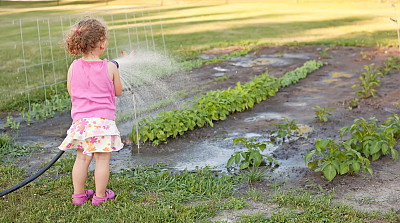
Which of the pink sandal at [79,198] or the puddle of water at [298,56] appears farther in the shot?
the puddle of water at [298,56]

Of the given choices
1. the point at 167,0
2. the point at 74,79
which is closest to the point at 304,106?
the point at 74,79

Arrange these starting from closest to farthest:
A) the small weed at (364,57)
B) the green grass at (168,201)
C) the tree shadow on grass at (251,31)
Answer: the green grass at (168,201)
the small weed at (364,57)
the tree shadow on grass at (251,31)

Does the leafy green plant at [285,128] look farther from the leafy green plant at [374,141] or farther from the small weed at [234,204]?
the small weed at [234,204]

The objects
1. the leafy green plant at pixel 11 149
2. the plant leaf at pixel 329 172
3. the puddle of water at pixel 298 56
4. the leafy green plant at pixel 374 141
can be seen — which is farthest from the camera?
the puddle of water at pixel 298 56

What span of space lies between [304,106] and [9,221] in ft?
13.9

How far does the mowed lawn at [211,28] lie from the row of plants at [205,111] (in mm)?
2100

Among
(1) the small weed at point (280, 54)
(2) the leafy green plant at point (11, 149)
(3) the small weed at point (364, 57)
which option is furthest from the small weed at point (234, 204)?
(1) the small weed at point (280, 54)

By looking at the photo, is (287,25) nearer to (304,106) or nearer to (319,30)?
(319,30)

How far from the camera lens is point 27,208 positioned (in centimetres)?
348

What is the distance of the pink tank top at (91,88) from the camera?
342 cm

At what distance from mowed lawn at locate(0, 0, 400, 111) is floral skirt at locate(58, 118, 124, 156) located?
10.7 feet

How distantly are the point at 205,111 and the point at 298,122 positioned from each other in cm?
114

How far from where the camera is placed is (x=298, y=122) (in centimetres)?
564

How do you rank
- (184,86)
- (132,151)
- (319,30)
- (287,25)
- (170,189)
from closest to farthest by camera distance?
1. (170,189)
2. (132,151)
3. (184,86)
4. (319,30)
5. (287,25)
